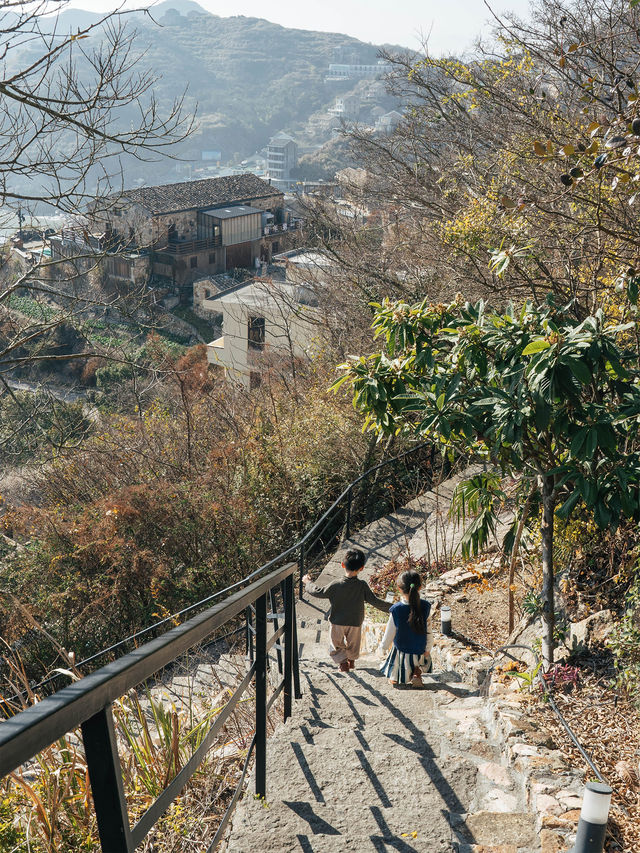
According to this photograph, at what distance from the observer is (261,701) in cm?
302

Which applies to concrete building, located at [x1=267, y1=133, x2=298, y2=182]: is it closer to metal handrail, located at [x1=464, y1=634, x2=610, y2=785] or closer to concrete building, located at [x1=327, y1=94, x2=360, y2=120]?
concrete building, located at [x1=327, y1=94, x2=360, y2=120]

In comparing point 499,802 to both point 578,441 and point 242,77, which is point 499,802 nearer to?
point 578,441

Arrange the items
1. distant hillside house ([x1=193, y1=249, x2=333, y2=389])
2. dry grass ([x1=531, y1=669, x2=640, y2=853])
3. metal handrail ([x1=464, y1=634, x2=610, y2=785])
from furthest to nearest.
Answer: distant hillside house ([x1=193, y1=249, x2=333, y2=389])
metal handrail ([x1=464, y1=634, x2=610, y2=785])
dry grass ([x1=531, y1=669, x2=640, y2=853])

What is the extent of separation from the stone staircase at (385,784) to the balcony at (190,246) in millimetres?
48339

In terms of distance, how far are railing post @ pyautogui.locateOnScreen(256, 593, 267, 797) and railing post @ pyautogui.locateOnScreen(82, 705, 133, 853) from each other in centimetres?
167

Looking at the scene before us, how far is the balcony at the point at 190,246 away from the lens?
51.5m

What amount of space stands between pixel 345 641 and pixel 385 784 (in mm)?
2543

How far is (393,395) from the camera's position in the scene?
4852mm

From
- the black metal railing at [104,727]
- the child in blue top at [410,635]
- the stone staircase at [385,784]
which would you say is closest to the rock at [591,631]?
the stone staircase at [385,784]

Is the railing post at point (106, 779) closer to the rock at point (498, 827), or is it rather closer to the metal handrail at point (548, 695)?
the rock at point (498, 827)

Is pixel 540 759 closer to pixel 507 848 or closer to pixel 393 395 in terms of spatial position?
pixel 507 848

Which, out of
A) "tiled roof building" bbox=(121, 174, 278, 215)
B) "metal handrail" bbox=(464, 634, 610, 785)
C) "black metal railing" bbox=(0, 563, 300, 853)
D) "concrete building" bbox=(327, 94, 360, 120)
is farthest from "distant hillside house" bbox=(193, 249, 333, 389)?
"concrete building" bbox=(327, 94, 360, 120)

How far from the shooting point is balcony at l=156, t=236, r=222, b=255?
51.5 meters

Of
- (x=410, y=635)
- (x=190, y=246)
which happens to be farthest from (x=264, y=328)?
(x=190, y=246)
